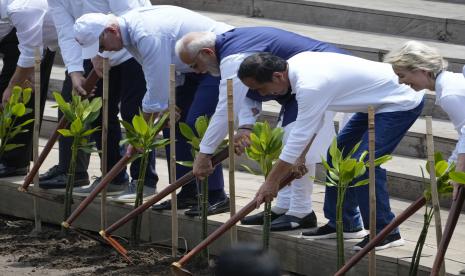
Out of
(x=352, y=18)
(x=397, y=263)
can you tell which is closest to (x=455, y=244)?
(x=397, y=263)

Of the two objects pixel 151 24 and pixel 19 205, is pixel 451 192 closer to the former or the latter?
pixel 151 24

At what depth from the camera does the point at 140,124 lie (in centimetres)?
691

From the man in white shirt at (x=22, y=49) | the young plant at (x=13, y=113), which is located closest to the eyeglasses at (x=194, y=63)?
the young plant at (x=13, y=113)

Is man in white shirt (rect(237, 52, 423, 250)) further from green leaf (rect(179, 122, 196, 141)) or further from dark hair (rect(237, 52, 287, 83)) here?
green leaf (rect(179, 122, 196, 141))

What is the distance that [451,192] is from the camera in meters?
5.73

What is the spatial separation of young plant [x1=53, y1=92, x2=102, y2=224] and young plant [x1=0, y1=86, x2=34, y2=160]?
0.45 m

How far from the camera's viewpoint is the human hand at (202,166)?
6.44 meters

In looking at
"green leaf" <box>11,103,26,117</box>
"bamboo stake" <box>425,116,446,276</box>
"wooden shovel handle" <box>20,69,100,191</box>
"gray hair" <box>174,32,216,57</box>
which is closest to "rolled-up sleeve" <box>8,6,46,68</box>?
"green leaf" <box>11,103,26,117</box>

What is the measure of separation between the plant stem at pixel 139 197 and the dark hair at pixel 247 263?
4.01 metres

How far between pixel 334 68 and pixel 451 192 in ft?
2.85

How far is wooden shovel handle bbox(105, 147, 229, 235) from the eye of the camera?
656 centimetres

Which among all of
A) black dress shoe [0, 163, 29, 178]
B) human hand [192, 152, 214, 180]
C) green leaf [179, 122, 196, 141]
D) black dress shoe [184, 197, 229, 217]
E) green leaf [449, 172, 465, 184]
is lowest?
black dress shoe [0, 163, 29, 178]

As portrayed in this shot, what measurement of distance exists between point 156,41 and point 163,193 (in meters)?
0.89

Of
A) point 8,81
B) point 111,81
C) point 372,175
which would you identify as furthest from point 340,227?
point 8,81
